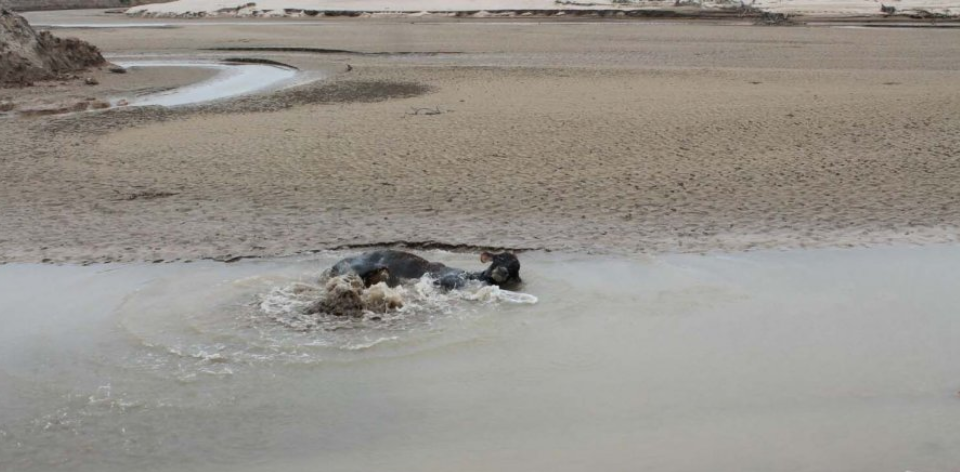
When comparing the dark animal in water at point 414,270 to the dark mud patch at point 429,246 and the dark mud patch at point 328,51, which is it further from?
the dark mud patch at point 328,51

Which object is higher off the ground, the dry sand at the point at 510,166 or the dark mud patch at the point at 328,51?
the dark mud patch at the point at 328,51

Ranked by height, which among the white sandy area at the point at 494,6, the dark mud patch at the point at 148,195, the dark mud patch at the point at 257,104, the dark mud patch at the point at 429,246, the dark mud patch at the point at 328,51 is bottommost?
the dark mud patch at the point at 429,246

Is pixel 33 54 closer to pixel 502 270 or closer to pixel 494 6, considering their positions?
pixel 502 270

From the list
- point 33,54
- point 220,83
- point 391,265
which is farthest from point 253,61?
point 391,265

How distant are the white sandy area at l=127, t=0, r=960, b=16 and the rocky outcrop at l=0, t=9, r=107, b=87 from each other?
16114mm

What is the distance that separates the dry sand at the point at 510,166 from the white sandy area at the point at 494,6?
42.9 feet

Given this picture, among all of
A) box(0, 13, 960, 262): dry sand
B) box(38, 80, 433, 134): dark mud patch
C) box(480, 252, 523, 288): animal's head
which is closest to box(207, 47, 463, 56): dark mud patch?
box(0, 13, 960, 262): dry sand

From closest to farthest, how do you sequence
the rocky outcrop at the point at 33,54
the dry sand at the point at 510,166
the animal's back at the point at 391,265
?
the animal's back at the point at 391,265
the dry sand at the point at 510,166
the rocky outcrop at the point at 33,54

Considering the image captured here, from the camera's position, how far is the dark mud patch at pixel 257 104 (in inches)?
450

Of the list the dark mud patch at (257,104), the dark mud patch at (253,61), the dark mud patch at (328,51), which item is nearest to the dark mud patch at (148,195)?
the dark mud patch at (257,104)

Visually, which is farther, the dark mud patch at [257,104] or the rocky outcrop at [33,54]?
the rocky outcrop at [33,54]

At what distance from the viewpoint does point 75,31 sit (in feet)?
97.9

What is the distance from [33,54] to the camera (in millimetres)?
15734

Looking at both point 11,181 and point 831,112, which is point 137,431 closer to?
point 11,181
